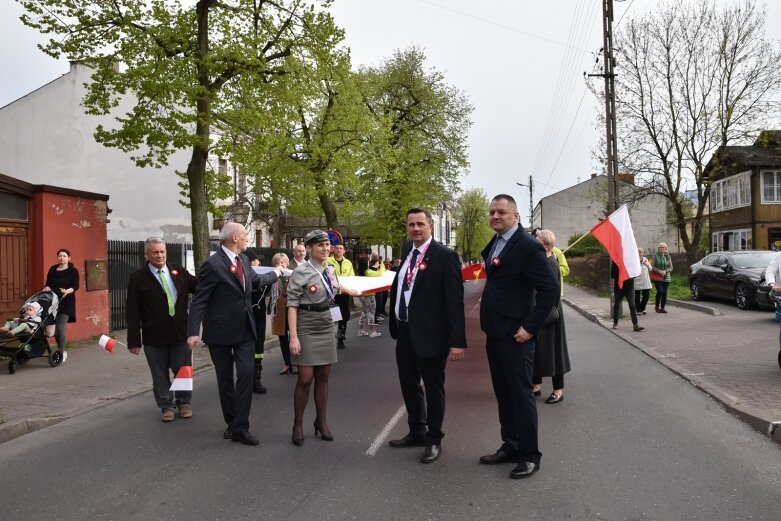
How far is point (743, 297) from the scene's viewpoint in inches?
667

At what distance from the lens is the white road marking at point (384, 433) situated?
5.38 m

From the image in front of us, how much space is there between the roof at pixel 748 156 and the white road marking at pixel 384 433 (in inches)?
1163

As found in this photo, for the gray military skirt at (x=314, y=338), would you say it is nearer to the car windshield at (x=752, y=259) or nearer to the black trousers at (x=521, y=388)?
the black trousers at (x=521, y=388)

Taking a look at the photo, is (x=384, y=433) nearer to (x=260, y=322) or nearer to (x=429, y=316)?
(x=429, y=316)

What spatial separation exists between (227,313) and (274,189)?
16270 mm

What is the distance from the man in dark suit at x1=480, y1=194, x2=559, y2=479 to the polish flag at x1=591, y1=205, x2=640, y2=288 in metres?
6.85

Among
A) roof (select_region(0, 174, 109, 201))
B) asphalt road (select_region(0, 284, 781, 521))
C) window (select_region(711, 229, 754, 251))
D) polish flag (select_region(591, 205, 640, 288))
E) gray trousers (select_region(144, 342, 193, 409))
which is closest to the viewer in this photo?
asphalt road (select_region(0, 284, 781, 521))

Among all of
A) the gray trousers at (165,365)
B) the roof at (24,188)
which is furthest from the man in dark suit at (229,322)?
the roof at (24,188)

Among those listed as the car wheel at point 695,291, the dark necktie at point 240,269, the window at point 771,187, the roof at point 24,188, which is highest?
the window at point 771,187

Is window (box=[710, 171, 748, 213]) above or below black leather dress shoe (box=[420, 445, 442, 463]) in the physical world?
above

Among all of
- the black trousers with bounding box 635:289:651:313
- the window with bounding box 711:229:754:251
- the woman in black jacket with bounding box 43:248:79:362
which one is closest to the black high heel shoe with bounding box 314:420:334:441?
the woman in black jacket with bounding box 43:248:79:362

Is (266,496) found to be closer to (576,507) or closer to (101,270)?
(576,507)

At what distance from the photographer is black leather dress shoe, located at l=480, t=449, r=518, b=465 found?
4.97 meters

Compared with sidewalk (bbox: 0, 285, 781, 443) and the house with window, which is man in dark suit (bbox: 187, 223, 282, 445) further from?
the house with window
